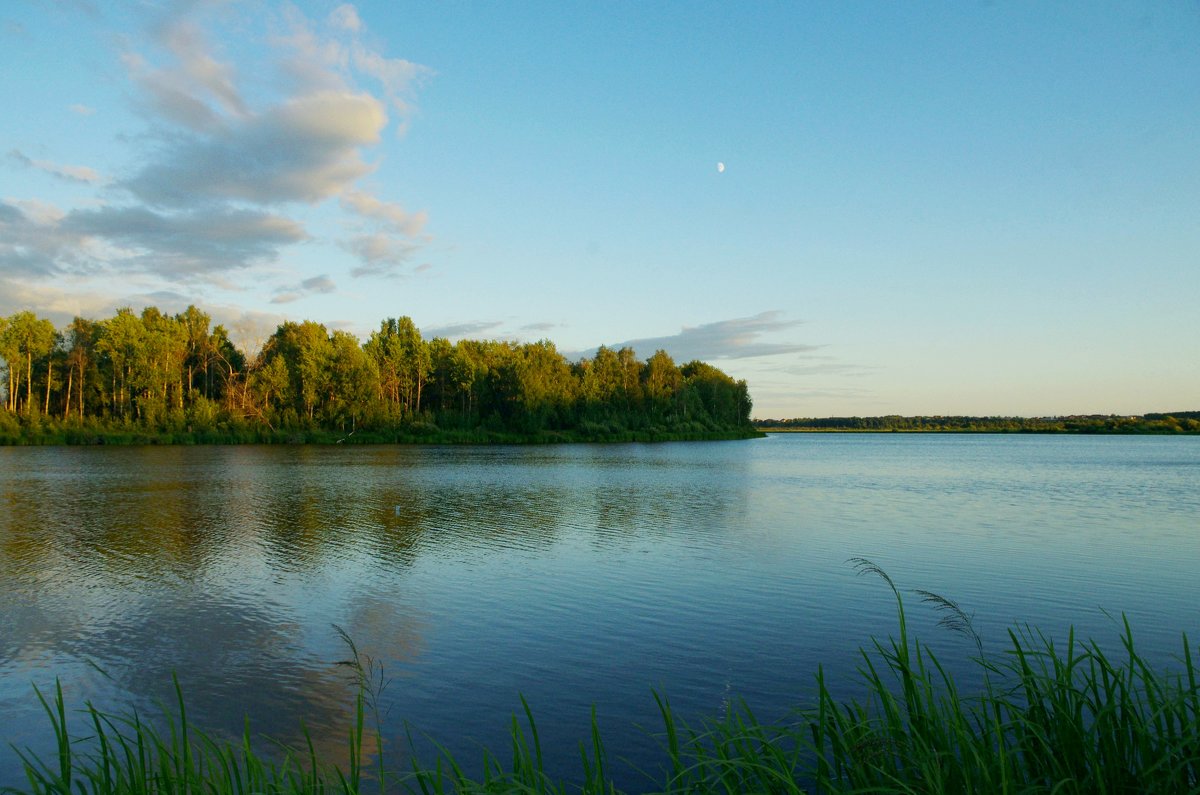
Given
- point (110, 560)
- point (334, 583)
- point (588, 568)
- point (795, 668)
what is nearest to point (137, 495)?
point (110, 560)

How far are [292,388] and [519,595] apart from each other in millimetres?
78061

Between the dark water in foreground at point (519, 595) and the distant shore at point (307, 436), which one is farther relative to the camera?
the distant shore at point (307, 436)

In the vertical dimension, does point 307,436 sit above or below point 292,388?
below

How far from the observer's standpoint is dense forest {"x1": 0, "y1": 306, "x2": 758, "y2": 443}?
7306cm

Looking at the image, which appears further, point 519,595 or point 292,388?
point 292,388

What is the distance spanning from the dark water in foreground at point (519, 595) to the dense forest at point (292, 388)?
5089 centimetres

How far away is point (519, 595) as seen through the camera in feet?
40.8

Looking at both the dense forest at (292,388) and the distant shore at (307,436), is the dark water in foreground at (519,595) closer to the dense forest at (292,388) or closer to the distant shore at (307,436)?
the distant shore at (307,436)

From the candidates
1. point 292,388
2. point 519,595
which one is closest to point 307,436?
point 292,388

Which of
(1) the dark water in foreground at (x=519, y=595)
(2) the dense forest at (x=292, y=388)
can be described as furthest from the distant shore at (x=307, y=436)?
(1) the dark water in foreground at (x=519, y=595)

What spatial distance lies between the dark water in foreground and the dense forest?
50.9 metres

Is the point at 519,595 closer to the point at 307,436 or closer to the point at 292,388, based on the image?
the point at 307,436

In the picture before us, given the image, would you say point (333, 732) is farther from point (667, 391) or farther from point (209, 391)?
point (667, 391)

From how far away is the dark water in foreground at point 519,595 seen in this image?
310 inches
